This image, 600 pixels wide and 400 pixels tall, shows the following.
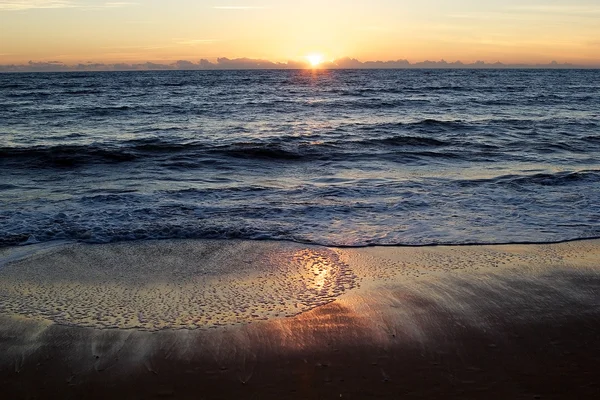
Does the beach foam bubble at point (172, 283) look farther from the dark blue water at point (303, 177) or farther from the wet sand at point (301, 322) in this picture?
the dark blue water at point (303, 177)

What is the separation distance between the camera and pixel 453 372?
14.1 ft

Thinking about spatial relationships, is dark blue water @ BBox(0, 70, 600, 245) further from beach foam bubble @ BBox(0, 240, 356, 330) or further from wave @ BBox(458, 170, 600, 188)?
beach foam bubble @ BBox(0, 240, 356, 330)

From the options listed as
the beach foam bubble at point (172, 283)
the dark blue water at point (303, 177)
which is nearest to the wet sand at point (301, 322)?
the beach foam bubble at point (172, 283)

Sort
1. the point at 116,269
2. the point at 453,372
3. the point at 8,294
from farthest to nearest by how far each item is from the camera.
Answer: the point at 116,269 < the point at 8,294 < the point at 453,372

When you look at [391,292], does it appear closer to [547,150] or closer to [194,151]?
[194,151]

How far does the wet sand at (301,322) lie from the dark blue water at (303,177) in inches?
44.0

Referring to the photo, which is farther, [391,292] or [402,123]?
[402,123]

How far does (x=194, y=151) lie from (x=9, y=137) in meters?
8.39

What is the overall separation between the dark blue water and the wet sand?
112 centimetres

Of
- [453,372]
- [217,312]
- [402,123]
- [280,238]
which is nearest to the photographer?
[453,372]

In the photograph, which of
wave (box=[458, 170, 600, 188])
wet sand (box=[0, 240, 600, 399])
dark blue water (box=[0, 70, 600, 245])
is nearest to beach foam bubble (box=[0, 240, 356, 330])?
wet sand (box=[0, 240, 600, 399])

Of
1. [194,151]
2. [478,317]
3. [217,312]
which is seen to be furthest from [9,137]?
[478,317]

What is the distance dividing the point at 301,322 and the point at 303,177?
28.2ft

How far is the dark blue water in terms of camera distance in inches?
344
